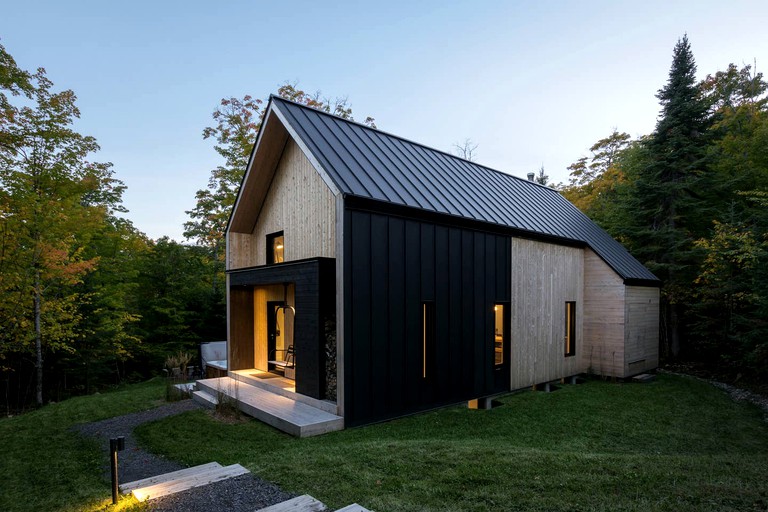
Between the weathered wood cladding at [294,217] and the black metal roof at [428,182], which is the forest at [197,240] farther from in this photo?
the weathered wood cladding at [294,217]

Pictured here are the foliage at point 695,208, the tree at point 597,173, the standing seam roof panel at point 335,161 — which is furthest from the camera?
the tree at point 597,173

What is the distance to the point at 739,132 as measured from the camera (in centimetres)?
1717

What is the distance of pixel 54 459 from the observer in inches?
228

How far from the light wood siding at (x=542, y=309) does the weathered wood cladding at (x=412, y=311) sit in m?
0.79

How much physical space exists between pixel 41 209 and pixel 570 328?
1480 centimetres

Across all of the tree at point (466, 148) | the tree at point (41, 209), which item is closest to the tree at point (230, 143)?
the tree at point (41, 209)

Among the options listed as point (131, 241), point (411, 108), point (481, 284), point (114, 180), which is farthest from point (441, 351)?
point (411, 108)

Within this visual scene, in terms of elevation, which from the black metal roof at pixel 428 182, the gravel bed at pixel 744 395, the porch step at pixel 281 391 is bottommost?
the gravel bed at pixel 744 395

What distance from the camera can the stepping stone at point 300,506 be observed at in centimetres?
345

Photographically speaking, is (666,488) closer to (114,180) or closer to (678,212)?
(678,212)

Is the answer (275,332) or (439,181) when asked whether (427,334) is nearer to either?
(439,181)

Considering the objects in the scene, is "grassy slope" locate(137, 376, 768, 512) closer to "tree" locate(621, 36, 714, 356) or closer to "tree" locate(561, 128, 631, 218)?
"tree" locate(621, 36, 714, 356)

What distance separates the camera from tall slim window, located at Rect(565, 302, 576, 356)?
12.0m

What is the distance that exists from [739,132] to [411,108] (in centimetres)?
1680
